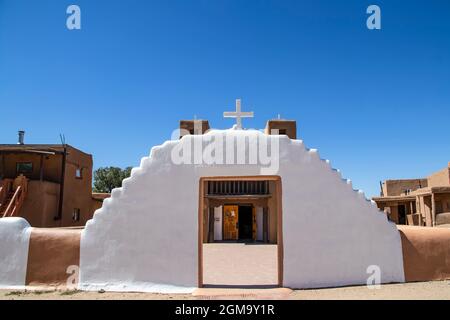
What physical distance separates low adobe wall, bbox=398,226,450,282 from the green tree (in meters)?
38.0

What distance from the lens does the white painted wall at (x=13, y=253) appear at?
307 inches

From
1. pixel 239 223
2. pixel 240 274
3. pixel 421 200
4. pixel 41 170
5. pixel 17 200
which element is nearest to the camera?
pixel 240 274

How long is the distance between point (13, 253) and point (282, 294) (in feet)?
19.9

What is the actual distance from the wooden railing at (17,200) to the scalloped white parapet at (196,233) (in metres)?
11.1

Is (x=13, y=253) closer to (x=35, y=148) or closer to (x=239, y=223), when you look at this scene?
(x=35, y=148)

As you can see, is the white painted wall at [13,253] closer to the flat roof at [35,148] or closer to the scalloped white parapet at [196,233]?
the scalloped white parapet at [196,233]

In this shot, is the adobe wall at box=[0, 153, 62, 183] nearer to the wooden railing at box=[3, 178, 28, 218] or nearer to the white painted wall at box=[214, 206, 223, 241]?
the wooden railing at box=[3, 178, 28, 218]

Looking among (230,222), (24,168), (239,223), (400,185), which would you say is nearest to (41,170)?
(24,168)

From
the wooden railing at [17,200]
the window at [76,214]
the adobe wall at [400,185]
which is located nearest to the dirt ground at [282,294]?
the wooden railing at [17,200]

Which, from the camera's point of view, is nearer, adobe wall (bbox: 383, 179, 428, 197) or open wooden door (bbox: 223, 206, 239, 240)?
open wooden door (bbox: 223, 206, 239, 240)

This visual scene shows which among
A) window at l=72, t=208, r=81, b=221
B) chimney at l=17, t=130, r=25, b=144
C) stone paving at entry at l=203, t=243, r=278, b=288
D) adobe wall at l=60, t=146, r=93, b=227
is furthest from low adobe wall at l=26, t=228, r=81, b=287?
chimney at l=17, t=130, r=25, b=144

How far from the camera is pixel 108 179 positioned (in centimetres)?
4244

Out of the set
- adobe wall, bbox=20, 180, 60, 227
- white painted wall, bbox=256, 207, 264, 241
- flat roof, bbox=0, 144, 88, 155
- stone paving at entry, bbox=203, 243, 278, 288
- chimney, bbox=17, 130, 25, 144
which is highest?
chimney, bbox=17, 130, 25, 144

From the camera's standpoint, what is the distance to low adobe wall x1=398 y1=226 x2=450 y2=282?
7891 millimetres
